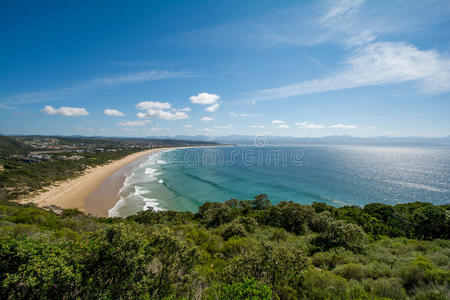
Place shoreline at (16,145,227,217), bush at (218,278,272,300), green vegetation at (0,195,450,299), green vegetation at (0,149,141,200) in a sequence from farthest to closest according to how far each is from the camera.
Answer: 1. green vegetation at (0,149,141,200)
2. shoreline at (16,145,227,217)
3. green vegetation at (0,195,450,299)
4. bush at (218,278,272,300)

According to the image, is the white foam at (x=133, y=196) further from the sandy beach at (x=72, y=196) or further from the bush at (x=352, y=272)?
the bush at (x=352, y=272)

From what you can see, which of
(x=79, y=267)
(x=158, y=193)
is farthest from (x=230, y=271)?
(x=158, y=193)

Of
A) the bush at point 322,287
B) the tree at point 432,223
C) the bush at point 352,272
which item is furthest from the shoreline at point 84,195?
the tree at point 432,223

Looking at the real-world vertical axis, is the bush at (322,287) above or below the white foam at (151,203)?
above

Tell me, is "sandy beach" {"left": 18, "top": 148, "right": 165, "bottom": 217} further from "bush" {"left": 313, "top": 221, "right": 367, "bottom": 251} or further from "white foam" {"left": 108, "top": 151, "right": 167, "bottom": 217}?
"bush" {"left": 313, "top": 221, "right": 367, "bottom": 251}

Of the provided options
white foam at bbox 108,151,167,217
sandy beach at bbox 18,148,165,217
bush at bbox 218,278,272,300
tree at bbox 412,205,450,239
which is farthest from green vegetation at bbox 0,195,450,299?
sandy beach at bbox 18,148,165,217

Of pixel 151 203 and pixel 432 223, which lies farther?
pixel 151 203

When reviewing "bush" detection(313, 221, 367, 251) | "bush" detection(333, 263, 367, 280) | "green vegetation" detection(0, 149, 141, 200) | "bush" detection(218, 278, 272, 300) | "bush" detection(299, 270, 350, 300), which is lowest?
"green vegetation" detection(0, 149, 141, 200)

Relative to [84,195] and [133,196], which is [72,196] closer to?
[84,195]

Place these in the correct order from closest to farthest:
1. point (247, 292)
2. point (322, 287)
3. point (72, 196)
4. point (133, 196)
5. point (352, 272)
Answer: point (247, 292), point (322, 287), point (352, 272), point (72, 196), point (133, 196)

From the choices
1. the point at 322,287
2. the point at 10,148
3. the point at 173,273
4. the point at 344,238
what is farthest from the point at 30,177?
the point at 10,148

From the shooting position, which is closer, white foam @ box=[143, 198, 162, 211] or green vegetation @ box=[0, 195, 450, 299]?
green vegetation @ box=[0, 195, 450, 299]

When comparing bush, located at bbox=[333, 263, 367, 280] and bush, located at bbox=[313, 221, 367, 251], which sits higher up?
bush, located at bbox=[333, 263, 367, 280]
